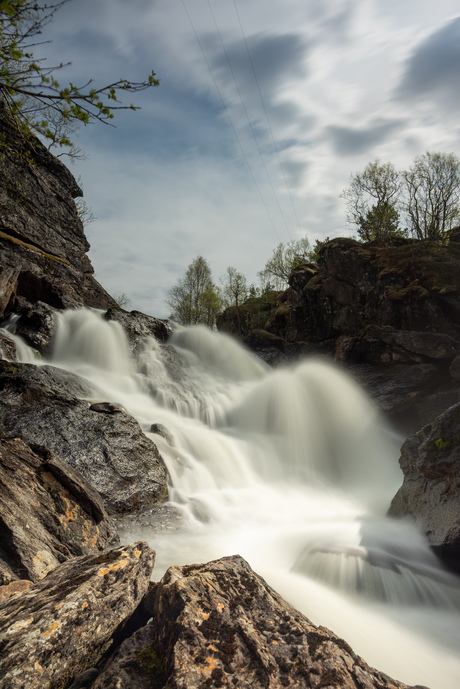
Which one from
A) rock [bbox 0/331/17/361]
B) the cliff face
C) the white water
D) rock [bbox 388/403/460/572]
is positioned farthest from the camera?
the cliff face

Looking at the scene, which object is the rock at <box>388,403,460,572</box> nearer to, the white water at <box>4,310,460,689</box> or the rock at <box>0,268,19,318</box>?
the white water at <box>4,310,460,689</box>

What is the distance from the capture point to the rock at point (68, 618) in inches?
82.4

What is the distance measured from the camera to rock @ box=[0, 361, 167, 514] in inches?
297

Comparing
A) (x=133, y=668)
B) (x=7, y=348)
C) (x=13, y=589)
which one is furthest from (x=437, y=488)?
(x=7, y=348)

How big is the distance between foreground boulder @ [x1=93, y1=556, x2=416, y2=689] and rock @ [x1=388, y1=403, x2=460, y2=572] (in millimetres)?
4571

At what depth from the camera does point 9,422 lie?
7.76m

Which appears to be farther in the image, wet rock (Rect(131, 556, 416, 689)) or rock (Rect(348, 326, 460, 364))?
rock (Rect(348, 326, 460, 364))

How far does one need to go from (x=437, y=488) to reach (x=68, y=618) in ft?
23.0

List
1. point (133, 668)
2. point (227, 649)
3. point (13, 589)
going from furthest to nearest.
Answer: point (13, 589) → point (227, 649) → point (133, 668)

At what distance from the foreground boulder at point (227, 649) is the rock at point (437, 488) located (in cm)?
457

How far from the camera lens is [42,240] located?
2145cm

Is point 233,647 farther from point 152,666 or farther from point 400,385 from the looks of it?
point 400,385

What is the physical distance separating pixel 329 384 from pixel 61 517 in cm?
1494

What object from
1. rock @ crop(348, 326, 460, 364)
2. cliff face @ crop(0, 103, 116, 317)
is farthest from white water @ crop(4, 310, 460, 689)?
cliff face @ crop(0, 103, 116, 317)
